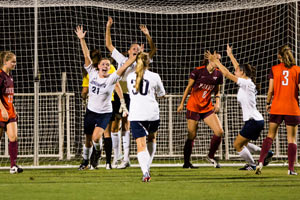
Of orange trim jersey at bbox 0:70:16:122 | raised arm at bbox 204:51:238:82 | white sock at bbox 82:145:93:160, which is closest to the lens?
raised arm at bbox 204:51:238:82

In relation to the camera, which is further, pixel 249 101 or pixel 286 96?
pixel 249 101

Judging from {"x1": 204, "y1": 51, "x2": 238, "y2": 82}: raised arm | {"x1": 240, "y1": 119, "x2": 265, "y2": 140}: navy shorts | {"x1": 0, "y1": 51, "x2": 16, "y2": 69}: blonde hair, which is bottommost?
{"x1": 240, "y1": 119, "x2": 265, "y2": 140}: navy shorts

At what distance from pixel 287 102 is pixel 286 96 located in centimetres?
9

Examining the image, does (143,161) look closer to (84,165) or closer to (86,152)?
(86,152)

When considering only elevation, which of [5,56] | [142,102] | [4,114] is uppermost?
[5,56]

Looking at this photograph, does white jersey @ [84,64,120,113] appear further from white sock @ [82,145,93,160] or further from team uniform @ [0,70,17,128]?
A: team uniform @ [0,70,17,128]

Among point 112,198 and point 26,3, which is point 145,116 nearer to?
point 112,198

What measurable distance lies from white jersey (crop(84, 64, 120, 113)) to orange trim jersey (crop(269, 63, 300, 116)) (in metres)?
2.57

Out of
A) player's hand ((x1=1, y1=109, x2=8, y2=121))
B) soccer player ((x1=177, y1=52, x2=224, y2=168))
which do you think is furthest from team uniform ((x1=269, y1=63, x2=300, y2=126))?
player's hand ((x1=1, y1=109, x2=8, y2=121))

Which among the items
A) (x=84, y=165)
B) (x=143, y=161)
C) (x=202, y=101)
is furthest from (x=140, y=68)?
(x=202, y=101)

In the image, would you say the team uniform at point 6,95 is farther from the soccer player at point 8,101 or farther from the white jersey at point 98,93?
the white jersey at point 98,93

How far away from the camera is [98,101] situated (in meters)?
9.71

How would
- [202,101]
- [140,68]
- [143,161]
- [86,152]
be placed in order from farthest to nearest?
[202,101] < [86,152] < [140,68] < [143,161]

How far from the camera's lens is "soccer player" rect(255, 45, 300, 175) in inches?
347
